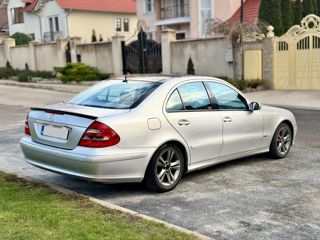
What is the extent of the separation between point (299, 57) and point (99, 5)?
31.3 metres

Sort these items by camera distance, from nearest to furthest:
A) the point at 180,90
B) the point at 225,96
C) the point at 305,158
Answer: the point at 180,90 < the point at 225,96 < the point at 305,158

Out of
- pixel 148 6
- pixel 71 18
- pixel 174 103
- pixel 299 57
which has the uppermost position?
pixel 148 6

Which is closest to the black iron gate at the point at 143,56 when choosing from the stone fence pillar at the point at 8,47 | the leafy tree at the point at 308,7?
the leafy tree at the point at 308,7

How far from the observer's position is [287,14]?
27156mm

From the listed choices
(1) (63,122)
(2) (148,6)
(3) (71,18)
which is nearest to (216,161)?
(1) (63,122)

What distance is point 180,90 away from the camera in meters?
6.07

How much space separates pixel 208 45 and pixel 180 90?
644 inches

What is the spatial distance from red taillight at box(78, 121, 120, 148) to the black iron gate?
19.8 metres

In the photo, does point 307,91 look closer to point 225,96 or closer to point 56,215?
point 225,96

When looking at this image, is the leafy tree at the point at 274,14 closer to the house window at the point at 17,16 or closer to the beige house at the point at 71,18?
the beige house at the point at 71,18

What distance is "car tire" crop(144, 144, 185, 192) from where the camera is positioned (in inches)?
215

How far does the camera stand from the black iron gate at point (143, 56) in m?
24.8

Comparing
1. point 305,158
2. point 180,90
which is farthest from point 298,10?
point 180,90

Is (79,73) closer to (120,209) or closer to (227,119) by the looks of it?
(227,119)
